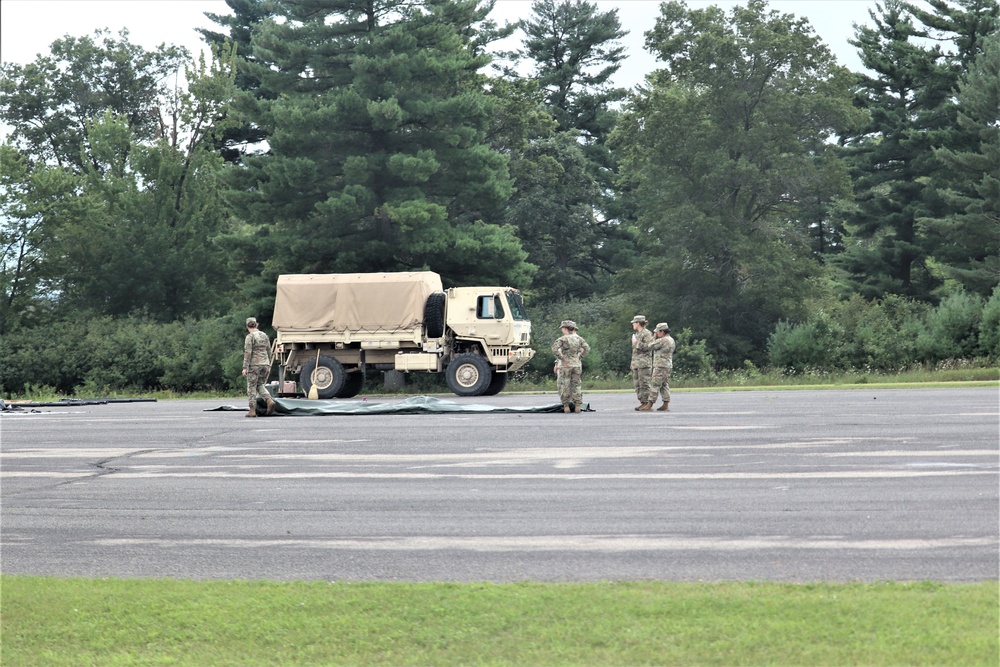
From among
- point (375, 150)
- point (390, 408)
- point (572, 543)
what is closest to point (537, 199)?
point (375, 150)

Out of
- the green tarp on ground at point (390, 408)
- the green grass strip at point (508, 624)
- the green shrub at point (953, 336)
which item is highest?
the green shrub at point (953, 336)

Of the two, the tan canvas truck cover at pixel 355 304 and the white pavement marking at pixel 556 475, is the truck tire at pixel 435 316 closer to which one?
the tan canvas truck cover at pixel 355 304

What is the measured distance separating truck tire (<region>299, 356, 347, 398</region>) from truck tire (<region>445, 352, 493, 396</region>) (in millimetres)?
2994

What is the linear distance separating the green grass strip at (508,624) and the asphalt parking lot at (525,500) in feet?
2.39

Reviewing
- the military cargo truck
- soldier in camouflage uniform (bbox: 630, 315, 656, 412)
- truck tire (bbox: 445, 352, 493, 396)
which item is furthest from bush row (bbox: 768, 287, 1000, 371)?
soldier in camouflage uniform (bbox: 630, 315, 656, 412)

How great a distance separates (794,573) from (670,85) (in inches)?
1876

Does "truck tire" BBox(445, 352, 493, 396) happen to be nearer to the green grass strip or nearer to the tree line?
the tree line

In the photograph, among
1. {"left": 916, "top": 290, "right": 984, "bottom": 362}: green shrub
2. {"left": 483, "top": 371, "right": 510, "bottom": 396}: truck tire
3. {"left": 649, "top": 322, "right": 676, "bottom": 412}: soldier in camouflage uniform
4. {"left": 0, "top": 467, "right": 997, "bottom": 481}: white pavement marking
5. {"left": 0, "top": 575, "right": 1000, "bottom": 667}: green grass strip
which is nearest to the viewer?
{"left": 0, "top": 575, "right": 1000, "bottom": 667}: green grass strip

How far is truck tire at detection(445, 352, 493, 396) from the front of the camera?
3172 centimetres

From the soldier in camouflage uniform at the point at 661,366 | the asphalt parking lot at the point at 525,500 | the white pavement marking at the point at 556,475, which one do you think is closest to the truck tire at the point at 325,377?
the asphalt parking lot at the point at 525,500

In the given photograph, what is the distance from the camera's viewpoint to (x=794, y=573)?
27.2ft

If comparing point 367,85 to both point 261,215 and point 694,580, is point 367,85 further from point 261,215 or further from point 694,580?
point 694,580

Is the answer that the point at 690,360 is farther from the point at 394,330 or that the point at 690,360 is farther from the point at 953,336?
the point at 394,330

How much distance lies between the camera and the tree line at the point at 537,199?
43812 mm
